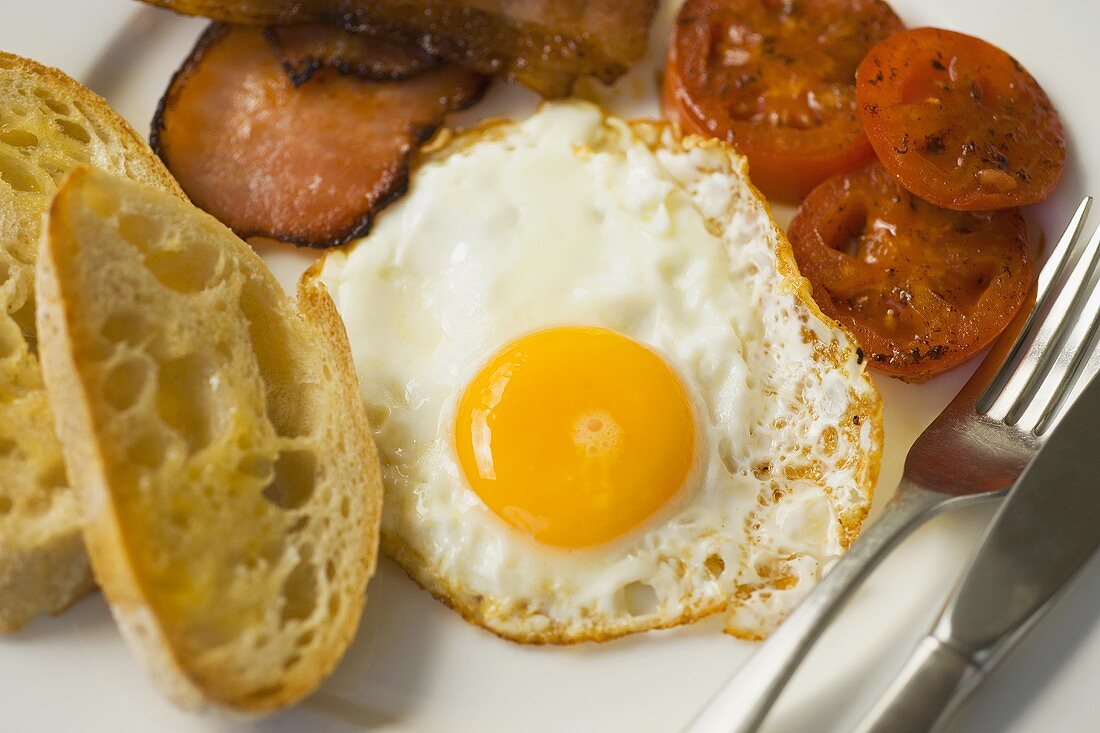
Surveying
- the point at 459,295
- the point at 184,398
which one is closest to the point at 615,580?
the point at 459,295

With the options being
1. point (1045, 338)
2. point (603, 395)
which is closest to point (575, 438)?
point (603, 395)

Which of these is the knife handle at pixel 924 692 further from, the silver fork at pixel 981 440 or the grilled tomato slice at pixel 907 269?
the grilled tomato slice at pixel 907 269

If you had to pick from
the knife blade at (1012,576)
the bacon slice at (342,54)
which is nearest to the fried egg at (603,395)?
the knife blade at (1012,576)

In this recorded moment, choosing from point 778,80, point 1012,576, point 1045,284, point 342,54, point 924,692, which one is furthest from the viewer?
point 342,54

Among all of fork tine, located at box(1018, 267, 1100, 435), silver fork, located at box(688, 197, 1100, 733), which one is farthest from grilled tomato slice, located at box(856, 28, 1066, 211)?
fork tine, located at box(1018, 267, 1100, 435)

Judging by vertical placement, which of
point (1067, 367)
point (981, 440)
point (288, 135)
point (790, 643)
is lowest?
point (790, 643)

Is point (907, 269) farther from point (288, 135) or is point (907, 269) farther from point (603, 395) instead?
point (288, 135)

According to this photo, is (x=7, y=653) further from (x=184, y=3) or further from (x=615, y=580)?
(x=184, y=3)

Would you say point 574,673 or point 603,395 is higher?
point 603,395
